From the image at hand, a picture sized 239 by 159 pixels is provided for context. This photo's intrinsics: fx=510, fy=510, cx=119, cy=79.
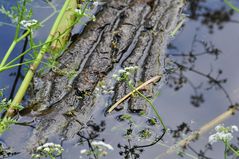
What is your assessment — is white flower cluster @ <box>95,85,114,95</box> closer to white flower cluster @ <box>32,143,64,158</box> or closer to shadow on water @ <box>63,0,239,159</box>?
shadow on water @ <box>63,0,239,159</box>

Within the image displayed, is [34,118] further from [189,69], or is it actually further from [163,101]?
[189,69]

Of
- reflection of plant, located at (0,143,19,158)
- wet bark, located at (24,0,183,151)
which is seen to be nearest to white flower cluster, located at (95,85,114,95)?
wet bark, located at (24,0,183,151)

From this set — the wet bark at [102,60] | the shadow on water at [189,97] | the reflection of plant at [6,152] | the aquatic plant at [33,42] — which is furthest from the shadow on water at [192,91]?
the aquatic plant at [33,42]

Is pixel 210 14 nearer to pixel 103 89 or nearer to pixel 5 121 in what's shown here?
pixel 103 89

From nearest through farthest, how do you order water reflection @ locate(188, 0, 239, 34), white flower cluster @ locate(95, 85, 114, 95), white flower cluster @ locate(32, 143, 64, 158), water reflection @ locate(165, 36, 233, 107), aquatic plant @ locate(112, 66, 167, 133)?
white flower cluster @ locate(32, 143, 64, 158)
aquatic plant @ locate(112, 66, 167, 133)
white flower cluster @ locate(95, 85, 114, 95)
water reflection @ locate(165, 36, 233, 107)
water reflection @ locate(188, 0, 239, 34)

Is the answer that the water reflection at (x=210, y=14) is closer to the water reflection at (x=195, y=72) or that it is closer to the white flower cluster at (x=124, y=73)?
the water reflection at (x=195, y=72)

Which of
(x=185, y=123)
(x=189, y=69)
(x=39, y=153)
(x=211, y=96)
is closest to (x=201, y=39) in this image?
(x=189, y=69)
